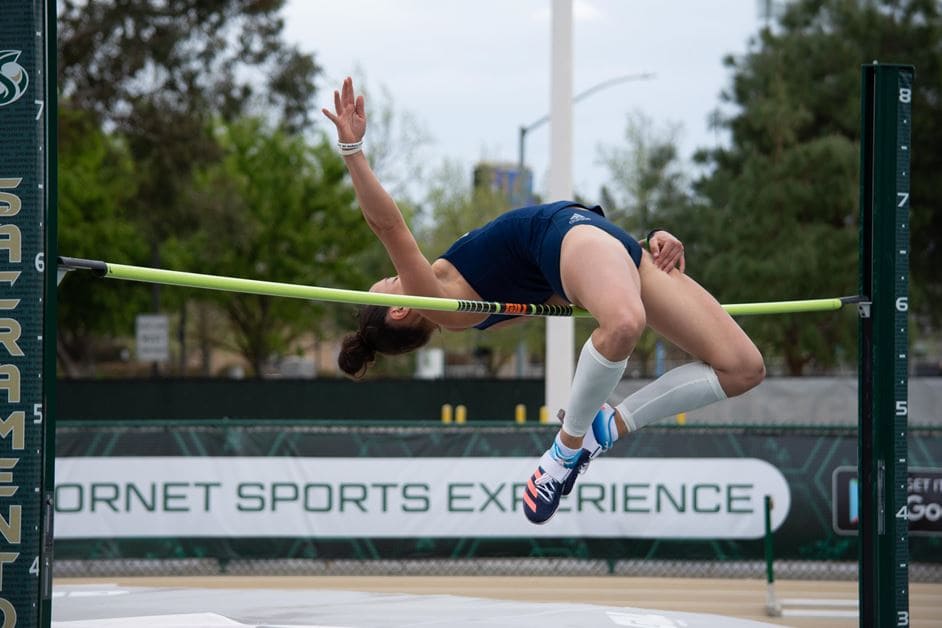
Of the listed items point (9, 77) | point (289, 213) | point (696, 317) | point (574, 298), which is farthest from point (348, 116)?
point (289, 213)

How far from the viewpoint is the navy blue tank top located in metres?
4.66

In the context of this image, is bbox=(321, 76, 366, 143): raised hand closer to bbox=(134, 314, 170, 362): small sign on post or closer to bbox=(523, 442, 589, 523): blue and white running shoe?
bbox=(523, 442, 589, 523): blue and white running shoe

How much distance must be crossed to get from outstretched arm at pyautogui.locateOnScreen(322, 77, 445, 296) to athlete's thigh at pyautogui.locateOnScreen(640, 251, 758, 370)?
865 millimetres

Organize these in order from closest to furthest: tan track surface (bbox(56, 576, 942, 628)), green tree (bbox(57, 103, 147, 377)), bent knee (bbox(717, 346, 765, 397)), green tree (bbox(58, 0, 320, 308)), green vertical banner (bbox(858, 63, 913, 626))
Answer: bent knee (bbox(717, 346, 765, 397)), green vertical banner (bbox(858, 63, 913, 626)), tan track surface (bbox(56, 576, 942, 628)), green tree (bbox(58, 0, 320, 308)), green tree (bbox(57, 103, 147, 377))

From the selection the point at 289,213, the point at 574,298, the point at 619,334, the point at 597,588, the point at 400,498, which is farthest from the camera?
the point at 289,213

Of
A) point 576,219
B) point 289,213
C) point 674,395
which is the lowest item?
point 674,395

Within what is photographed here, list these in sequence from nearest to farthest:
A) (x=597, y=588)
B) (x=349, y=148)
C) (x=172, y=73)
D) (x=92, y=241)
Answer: (x=349, y=148)
(x=597, y=588)
(x=172, y=73)
(x=92, y=241)

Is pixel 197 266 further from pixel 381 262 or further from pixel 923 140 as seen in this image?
pixel 923 140

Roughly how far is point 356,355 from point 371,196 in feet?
2.90

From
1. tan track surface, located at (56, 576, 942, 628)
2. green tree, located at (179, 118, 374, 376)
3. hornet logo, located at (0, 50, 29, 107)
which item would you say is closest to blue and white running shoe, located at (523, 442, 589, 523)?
hornet logo, located at (0, 50, 29, 107)

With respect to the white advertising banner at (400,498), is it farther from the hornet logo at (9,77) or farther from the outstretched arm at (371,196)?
the hornet logo at (9,77)

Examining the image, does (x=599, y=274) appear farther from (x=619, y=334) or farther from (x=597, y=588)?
(x=597, y=588)

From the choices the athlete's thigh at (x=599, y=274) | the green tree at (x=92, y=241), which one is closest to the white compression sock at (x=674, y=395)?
the athlete's thigh at (x=599, y=274)

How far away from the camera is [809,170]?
80.1 feet
